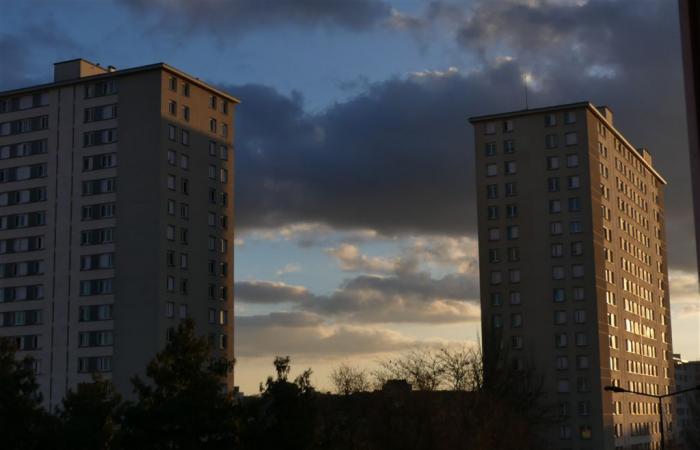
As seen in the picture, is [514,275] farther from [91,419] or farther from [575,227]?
[91,419]

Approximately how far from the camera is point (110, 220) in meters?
99.4

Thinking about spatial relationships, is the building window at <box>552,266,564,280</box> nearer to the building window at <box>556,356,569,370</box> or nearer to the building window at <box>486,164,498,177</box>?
the building window at <box>556,356,569,370</box>

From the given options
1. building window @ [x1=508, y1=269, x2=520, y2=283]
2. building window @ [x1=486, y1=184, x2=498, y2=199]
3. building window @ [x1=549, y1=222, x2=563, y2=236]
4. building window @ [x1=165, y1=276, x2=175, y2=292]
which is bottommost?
building window @ [x1=165, y1=276, x2=175, y2=292]

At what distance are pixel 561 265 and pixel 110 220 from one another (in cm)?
4626

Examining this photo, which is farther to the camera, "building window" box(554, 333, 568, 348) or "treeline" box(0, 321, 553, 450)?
"building window" box(554, 333, 568, 348)

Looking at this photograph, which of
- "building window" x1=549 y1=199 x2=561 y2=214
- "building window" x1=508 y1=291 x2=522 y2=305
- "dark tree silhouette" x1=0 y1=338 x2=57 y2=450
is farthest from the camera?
"building window" x1=549 y1=199 x2=561 y2=214

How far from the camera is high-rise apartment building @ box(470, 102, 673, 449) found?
11331 cm

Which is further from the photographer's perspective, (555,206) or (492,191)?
(492,191)

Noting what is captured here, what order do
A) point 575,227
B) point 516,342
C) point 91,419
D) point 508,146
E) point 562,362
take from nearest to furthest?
point 91,419 < point 562,362 < point 516,342 < point 575,227 < point 508,146

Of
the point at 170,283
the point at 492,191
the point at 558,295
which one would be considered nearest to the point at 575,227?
the point at 558,295

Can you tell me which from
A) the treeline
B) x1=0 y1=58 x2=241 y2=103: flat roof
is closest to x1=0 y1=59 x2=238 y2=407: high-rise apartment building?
x1=0 y1=58 x2=241 y2=103: flat roof

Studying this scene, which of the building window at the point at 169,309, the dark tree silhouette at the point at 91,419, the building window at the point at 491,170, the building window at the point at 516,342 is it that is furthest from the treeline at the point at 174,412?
the building window at the point at 491,170

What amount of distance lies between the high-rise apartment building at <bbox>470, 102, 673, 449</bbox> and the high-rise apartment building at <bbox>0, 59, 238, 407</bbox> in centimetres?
2997

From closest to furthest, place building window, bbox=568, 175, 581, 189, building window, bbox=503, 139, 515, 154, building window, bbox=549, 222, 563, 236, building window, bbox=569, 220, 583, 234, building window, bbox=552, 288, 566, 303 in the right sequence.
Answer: building window, bbox=552, 288, 566, 303, building window, bbox=569, 220, 583, 234, building window, bbox=549, 222, 563, 236, building window, bbox=568, 175, 581, 189, building window, bbox=503, 139, 515, 154
